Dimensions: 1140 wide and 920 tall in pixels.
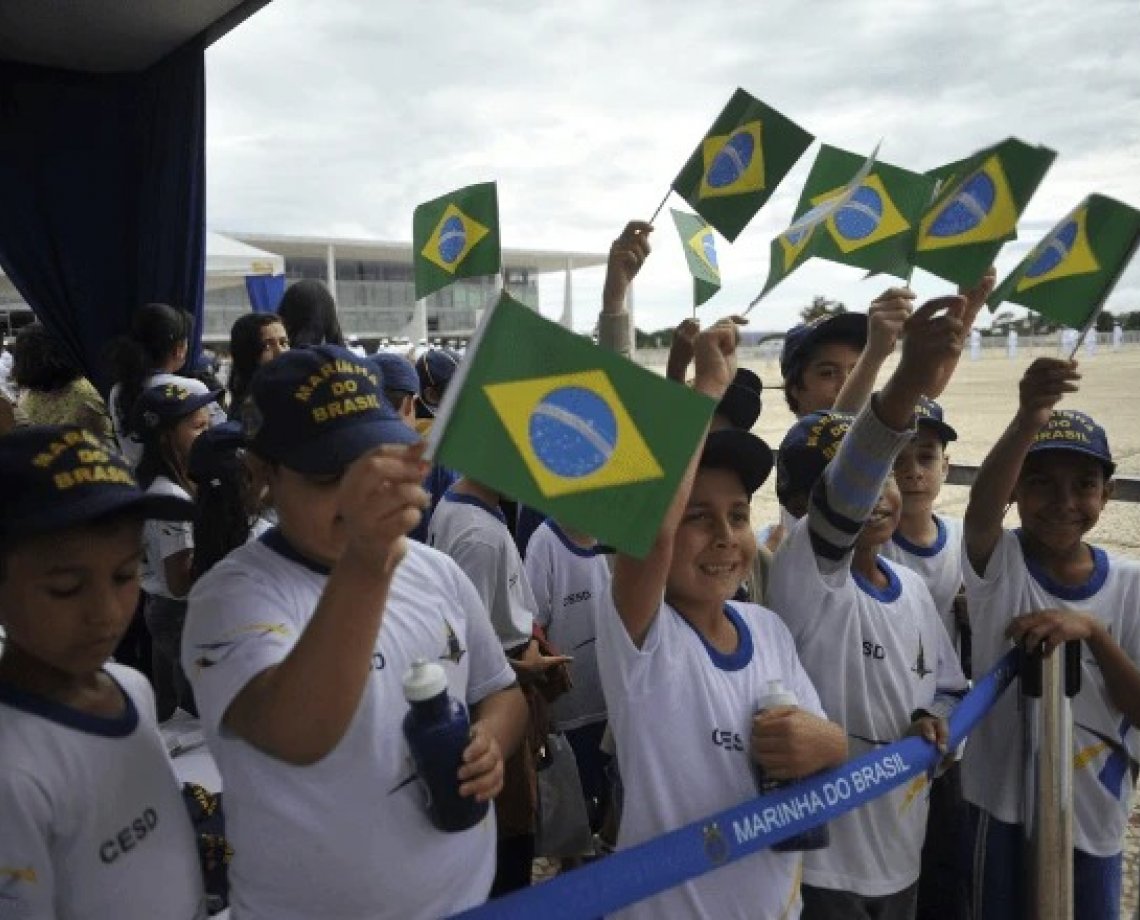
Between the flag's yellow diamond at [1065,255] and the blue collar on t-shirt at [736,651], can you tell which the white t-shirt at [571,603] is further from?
the flag's yellow diamond at [1065,255]

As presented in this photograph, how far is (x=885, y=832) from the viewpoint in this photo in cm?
184

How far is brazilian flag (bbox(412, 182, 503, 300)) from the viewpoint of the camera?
3109 millimetres

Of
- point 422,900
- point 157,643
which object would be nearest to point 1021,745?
point 422,900

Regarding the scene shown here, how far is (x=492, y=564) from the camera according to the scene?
7.40 ft

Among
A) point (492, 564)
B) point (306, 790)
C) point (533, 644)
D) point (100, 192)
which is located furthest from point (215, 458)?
point (100, 192)

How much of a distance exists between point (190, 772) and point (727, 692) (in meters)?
1.28

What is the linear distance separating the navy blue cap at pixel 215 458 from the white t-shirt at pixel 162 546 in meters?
0.28

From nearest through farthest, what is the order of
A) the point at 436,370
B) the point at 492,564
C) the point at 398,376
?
the point at 492,564, the point at 398,376, the point at 436,370

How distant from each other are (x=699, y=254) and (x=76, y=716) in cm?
241

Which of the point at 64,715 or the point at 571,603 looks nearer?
the point at 64,715

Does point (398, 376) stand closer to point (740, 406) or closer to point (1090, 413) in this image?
point (740, 406)

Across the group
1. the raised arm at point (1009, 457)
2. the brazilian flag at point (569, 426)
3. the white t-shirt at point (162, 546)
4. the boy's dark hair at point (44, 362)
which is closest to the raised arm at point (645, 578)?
the brazilian flag at point (569, 426)

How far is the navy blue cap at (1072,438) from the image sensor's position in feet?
6.93

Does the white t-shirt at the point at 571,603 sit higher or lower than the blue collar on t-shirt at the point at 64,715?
lower
